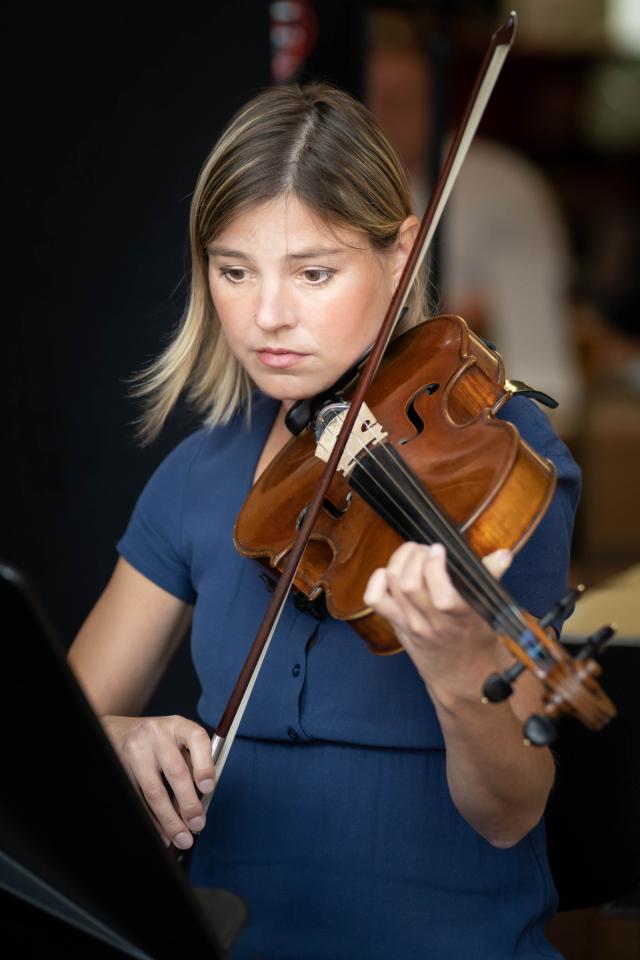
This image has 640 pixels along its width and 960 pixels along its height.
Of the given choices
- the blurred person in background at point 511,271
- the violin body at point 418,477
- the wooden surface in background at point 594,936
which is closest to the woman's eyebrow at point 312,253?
the violin body at point 418,477

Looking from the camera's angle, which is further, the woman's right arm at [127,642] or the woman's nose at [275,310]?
the woman's right arm at [127,642]

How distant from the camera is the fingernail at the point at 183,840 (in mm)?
1050

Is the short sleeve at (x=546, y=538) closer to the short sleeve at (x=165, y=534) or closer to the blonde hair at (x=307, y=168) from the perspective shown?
the blonde hair at (x=307, y=168)

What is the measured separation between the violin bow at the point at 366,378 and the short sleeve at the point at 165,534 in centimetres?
27

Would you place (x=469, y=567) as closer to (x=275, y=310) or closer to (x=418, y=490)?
(x=418, y=490)

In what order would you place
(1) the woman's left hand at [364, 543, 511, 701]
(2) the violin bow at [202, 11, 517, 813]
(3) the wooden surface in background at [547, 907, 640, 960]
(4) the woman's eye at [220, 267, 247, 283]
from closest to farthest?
(1) the woman's left hand at [364, 543, 511, 701] → (2) the violin bow at [202, 11, 517, 813] → (4) the woman's eye at [220, 267, 247, 283] → (3) the wooden surface in background at [547, 907, 640, 960]

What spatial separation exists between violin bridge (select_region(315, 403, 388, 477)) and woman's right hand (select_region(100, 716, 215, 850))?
0.82 feet

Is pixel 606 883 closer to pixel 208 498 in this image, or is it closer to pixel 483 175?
pixel 208 498

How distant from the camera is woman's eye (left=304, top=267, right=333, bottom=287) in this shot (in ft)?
3.56

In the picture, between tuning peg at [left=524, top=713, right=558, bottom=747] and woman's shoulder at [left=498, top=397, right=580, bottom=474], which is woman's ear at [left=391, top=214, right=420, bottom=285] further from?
tuning peg at [left=524, top=713, right=558, bottom=747]

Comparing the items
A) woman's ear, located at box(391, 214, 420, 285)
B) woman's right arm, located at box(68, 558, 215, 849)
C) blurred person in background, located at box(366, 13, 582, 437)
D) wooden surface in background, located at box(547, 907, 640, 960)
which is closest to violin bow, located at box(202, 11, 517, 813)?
woman's ear, located at box(391, 214, 420, 285)

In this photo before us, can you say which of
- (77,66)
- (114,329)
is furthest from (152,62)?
(114,329)

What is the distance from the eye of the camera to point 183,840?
1.05 metres

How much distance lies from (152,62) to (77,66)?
10cm
